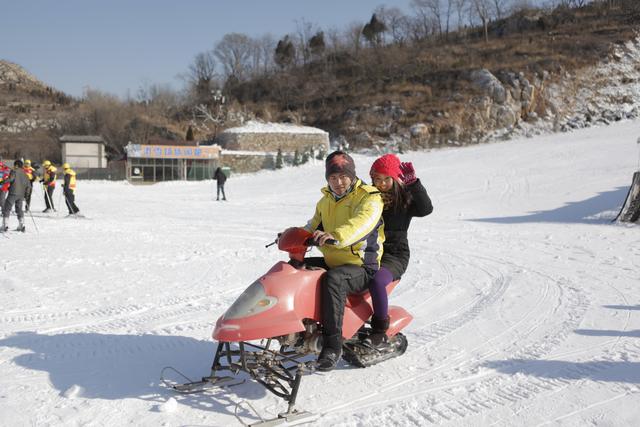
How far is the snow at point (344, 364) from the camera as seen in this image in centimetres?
386

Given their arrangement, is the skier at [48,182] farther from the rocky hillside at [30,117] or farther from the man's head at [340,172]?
the rocky hillside at [30,117]

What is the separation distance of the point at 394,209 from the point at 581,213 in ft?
47.4

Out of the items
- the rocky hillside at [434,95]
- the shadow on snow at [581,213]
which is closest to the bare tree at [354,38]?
the rocky hillside at [434,95]

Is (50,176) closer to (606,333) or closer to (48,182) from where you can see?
(48,182)

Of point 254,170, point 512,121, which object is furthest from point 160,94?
point 512,121

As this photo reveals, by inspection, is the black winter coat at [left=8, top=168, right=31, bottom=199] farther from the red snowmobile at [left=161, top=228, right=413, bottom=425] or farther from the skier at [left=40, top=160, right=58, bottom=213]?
the red snowmobile at [left=161, top=228, right=413, bottom=425]

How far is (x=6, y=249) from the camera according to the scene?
10.9m

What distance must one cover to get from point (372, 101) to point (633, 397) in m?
58.6

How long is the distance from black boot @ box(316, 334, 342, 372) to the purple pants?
0.53 m

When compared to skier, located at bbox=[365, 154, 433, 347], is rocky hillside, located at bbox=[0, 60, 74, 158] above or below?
above

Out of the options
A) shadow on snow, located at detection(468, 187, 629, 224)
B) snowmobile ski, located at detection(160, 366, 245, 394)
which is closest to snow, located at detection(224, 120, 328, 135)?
shadow on snow, located at detection(468, 187, 629, 224)

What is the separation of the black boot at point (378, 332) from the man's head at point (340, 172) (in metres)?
1.16

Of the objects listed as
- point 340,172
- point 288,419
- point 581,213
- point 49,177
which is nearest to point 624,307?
point 340,172

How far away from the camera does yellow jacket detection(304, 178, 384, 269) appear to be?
4152 millimetres
